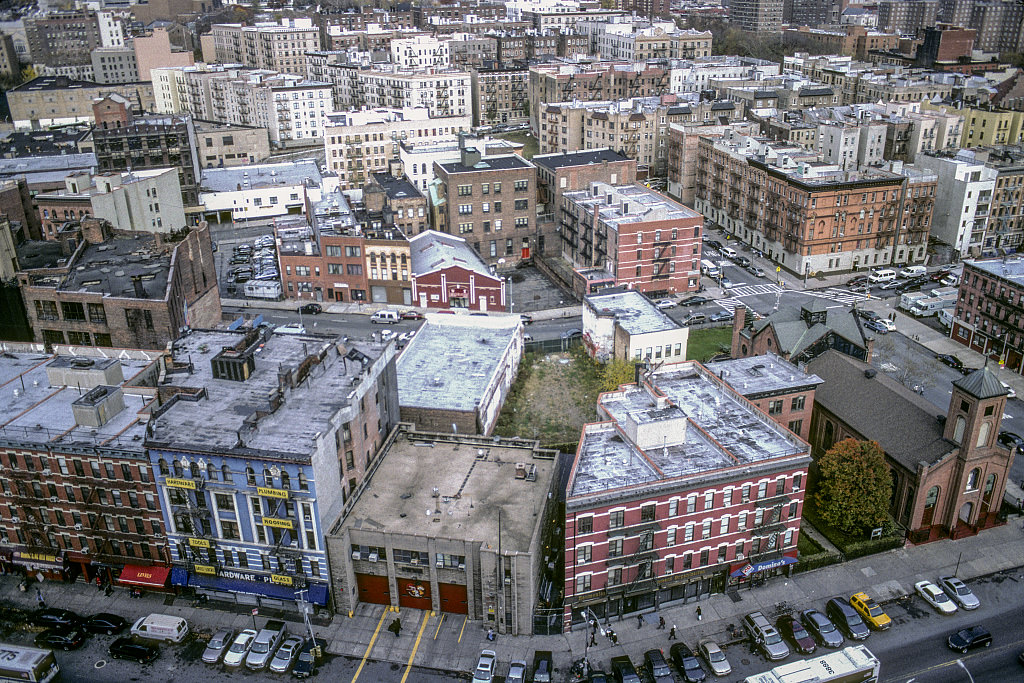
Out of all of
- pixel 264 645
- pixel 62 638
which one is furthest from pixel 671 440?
pixel 62 638

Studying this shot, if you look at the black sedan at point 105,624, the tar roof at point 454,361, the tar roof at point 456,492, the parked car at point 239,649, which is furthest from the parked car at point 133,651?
the tar roof at point 454,361

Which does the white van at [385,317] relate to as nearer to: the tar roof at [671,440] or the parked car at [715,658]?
the tar roof at [671,440]

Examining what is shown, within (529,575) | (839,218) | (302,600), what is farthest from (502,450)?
(839,218)

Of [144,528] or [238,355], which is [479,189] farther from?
[144,528]

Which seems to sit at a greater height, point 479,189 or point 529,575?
point 479,189

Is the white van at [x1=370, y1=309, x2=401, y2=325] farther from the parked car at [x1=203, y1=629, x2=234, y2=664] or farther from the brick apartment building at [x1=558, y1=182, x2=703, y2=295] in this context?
the parked car at [x1=203, y1=629, x2=234, y2=664]

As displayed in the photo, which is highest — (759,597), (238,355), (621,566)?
(238,355)

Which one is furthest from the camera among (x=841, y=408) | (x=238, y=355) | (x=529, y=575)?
(x=841, y=408)

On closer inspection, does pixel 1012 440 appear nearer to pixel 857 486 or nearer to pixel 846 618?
pixel 857 486
